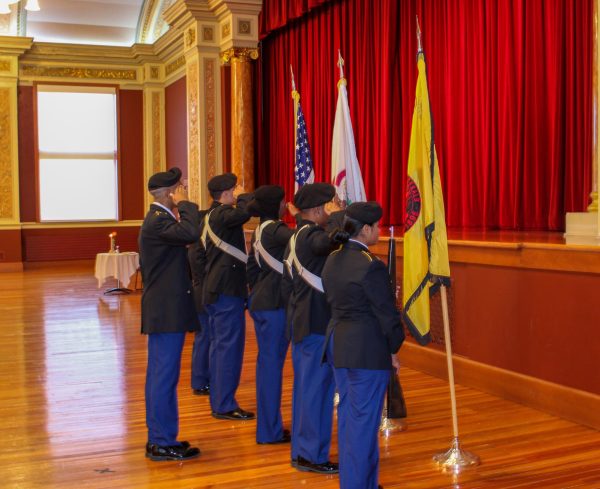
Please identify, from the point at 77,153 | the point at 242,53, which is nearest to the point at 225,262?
the point at 242,53

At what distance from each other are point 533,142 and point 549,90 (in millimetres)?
497

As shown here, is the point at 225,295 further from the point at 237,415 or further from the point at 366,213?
the point at 366,213

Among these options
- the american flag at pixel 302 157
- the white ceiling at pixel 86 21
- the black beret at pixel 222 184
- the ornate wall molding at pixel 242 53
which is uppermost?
the white ceiling at pixel 86 21

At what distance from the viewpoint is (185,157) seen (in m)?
14.9

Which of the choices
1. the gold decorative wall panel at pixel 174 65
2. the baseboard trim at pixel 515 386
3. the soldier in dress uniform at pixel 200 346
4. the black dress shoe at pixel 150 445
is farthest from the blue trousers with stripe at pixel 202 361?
the gold decorative wall panel at pixel 174 65

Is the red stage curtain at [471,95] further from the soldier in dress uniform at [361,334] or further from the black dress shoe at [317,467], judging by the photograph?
the soldier in dress uniform at [361,334]

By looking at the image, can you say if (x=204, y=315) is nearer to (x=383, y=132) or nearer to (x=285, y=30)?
(x=383, y=132)

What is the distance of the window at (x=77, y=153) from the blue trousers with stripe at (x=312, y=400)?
44.4 feet

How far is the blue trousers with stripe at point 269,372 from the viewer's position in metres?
4.38

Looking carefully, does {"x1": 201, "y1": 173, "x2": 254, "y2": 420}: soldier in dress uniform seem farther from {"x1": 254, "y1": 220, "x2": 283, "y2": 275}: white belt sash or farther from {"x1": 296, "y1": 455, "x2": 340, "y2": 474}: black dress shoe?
{"x1": 296, "y1": 455, "x2": 340, "y2": 474}: black dress shoe

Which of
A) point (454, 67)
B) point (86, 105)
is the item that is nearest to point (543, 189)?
point (454, 67)

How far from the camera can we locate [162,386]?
4.12m

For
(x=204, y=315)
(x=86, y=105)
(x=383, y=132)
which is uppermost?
(x=86, y=105)

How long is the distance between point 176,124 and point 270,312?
11.8m
